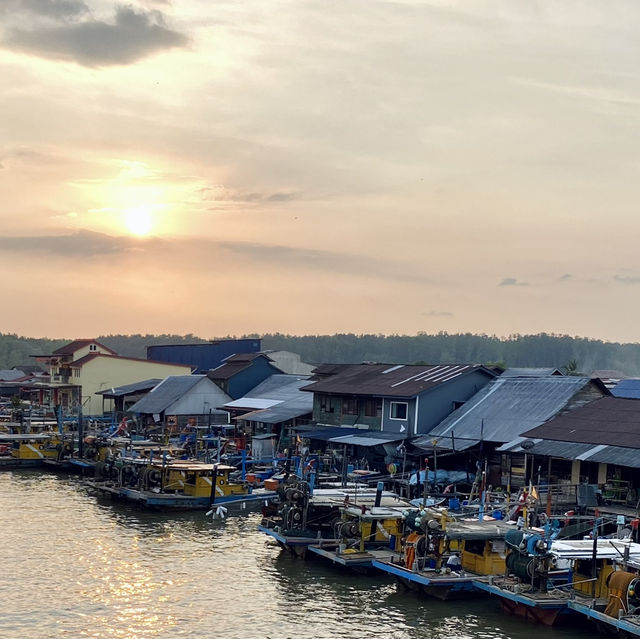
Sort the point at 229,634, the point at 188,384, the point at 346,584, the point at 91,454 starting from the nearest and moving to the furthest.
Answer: the point at 229,634
the point at 346,584
the point at 91,454
the point at 188,384

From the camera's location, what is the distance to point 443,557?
32.0 m

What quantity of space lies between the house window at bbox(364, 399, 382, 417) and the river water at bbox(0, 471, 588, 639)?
625 inches

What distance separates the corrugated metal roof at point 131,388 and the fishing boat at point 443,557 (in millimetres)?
60364

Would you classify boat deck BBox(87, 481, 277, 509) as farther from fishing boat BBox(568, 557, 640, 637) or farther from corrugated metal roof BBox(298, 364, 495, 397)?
fishing boat BBox(568, 557, 640, 637)

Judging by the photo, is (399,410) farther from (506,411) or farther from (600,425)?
(600,425)

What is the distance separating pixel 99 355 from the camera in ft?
332

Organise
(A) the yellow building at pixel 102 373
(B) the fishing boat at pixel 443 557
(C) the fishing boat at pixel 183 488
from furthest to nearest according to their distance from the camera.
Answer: (A) the yellow building at pixel 102 373 < (C) the fishing boat at pixel 183 488 < (B) the fishing boat at pixel 443 557

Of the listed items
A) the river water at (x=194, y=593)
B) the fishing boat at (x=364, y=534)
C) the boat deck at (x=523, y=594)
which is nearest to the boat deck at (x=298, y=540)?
the fishing boat at (x=364, y=534)

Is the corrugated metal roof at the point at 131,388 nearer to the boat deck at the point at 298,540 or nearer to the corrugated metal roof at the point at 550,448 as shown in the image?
the corrugated metal roof at the point at 550,448

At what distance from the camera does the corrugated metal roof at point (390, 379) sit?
56.7 meters

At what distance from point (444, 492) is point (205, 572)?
15.6m

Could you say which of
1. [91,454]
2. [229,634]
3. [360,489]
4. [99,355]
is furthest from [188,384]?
[229,634]

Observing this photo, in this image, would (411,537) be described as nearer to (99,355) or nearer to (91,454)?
(91,454)

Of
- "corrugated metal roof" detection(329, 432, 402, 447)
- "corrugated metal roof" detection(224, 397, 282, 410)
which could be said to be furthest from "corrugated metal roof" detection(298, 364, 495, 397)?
"corrugated metal roof" detection(224, 397, 282, 410)
